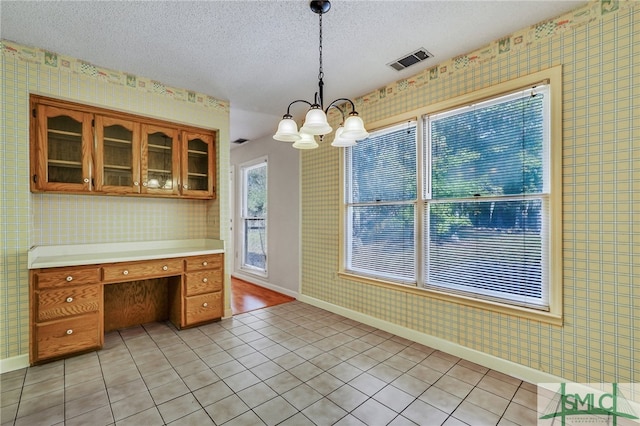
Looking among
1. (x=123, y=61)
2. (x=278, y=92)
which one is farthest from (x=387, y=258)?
(x=123, y=61)

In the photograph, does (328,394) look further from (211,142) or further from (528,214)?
(211,142)

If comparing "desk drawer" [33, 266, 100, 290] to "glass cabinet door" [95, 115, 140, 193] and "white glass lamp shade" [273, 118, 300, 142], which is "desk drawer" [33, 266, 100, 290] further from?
"white glass lamp shade" [273, 118, 300, 142]

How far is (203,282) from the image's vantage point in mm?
3461

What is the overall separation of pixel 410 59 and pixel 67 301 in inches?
148

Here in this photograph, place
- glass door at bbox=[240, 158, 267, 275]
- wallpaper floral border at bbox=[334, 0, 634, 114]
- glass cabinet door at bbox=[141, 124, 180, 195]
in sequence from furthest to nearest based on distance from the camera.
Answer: glass door at bbox=[240, 158, 267, 275], glass cabinet door at bbox=[141, 124, 180, 195], wallpaper floral border at bbox=[334, 0, 634, 114]

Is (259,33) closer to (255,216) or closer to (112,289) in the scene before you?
(112,289)

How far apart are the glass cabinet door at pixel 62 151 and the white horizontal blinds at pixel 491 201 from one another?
341 cm

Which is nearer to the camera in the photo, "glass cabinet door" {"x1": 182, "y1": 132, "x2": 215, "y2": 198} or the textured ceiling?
the textured ceiling

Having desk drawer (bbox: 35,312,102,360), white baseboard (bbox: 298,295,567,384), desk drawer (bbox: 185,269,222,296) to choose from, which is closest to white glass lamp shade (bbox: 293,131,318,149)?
desk drawer (bbox: 185,269,222,296)

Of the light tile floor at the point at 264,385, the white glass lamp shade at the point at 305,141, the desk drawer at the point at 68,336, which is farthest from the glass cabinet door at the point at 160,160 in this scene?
the white glass lamp shade at the point at 305,141

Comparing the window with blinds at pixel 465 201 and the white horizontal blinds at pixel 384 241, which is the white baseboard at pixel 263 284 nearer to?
the white horizontal blinds at pixel 384 241

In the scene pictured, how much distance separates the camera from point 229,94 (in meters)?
3.58

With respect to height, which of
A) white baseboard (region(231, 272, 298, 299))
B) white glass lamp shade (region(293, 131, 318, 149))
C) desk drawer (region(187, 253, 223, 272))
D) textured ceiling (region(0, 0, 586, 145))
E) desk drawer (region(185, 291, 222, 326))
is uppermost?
textured ceiling (region(0, 0, 586, 145))

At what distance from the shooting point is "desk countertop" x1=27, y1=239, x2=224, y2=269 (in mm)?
2645
